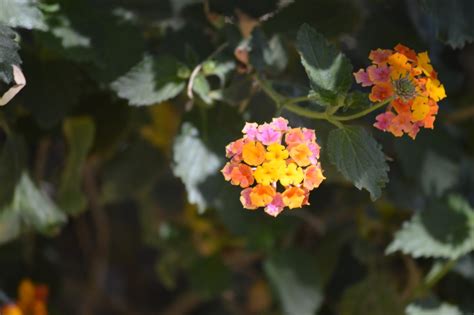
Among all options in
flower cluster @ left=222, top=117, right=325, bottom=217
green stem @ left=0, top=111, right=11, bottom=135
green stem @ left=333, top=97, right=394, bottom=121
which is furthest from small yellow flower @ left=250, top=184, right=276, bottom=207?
green stem @ left=0, top=111, right=11, bottom=135

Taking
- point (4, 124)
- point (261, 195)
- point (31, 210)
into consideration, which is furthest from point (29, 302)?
point (261, 195)

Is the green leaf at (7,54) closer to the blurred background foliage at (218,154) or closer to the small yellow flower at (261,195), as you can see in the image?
the blurred background foliage at (218,154)

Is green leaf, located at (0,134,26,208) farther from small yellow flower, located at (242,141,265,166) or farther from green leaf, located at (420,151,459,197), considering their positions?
green leaf, located at (420,151,459,197)

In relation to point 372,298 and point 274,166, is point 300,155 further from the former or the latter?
point 372,298

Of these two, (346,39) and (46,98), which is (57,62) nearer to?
(46,98)

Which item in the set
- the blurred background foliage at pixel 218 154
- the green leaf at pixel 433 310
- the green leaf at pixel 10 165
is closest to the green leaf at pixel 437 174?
the blurred background foliage at pixel 218 154
